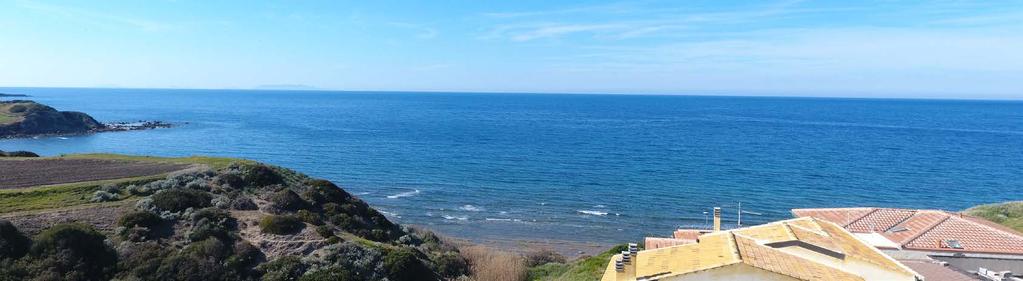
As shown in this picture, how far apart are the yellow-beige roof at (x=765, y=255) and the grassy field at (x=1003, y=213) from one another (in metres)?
22.3

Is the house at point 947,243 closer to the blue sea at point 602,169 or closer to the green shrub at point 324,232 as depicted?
the blue sea at point 602,169

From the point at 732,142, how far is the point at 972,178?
1376 inches

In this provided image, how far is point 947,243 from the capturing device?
→ 20.7 metres

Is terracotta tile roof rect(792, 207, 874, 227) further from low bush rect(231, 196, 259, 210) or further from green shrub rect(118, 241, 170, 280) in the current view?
green shrub rect(118, 241, 170, 280)

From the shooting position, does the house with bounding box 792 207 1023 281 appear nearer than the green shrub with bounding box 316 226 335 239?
Yes

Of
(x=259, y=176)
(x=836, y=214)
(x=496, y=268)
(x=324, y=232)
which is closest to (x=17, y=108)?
(x=259, y=176)

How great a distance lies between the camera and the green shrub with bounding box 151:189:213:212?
23.7 meters

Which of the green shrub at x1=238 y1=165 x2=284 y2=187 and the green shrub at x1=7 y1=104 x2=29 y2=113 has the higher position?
the green shrub at x1=238 y1=165 x2=284 y2=187

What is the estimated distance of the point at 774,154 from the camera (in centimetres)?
7806

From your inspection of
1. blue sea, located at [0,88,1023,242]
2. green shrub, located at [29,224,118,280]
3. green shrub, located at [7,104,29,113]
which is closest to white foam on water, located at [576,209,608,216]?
blue sea, located at [0,88,1023,242]

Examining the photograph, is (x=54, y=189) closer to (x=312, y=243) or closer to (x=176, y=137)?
(x=312, y=243)

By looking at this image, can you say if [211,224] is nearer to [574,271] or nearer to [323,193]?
[323,193]

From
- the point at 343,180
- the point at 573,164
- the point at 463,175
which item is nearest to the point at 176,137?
the point at 343,180

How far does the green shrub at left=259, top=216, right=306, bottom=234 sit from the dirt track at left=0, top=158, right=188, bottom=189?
1071cm
